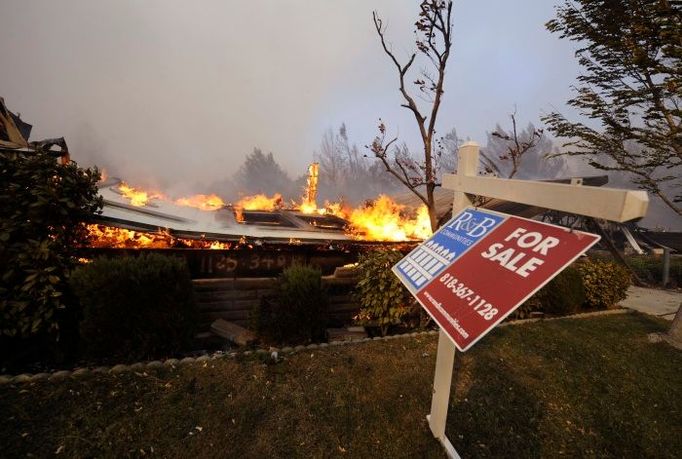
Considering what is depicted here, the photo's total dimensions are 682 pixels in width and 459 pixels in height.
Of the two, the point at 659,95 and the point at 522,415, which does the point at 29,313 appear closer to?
the point at 522,415

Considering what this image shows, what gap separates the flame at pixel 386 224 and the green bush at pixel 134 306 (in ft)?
15.2

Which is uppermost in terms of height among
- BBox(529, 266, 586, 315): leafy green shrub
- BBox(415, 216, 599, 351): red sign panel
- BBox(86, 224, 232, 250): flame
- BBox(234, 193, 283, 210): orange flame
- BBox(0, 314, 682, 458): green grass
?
BBox(234, 193, 283, 210): orange flame

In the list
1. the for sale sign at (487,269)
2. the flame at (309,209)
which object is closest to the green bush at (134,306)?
the for sale sign at (487,269)

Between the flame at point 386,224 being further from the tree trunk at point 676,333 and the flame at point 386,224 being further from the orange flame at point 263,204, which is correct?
the tree trunk at point 676,333

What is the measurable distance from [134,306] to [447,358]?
538 cm

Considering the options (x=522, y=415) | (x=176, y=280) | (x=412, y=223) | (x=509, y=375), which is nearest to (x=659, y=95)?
(x=412, y=223)

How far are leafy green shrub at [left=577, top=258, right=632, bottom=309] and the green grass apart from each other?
401 cm

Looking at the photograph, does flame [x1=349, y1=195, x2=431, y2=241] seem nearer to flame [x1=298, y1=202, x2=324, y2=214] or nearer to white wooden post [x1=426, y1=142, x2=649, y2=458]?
flame [x1=298, y1=202, x2=324, y2=214]

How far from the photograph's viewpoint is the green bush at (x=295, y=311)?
661 centimetres

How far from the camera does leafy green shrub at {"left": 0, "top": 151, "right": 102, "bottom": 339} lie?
5.22 meters

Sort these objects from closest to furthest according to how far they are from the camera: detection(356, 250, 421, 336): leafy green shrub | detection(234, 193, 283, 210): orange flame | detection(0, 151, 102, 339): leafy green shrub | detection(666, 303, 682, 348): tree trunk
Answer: detection(0, 151, 102, 339): leafy green shrub
detection(356, 250, 421, 336): leafy green shrub
detection(666, 303, 682, 348): tree trunk
detection(234, 193, 283, 210): orange flame

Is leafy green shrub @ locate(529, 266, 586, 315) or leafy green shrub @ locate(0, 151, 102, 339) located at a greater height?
leafy green shrub @ locate(0, 151, 102, 339)

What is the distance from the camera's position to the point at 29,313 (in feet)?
17.5

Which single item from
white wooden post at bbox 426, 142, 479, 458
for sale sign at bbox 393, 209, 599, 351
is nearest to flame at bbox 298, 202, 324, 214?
white wooden post at bbox 426, 142, 479, 458
